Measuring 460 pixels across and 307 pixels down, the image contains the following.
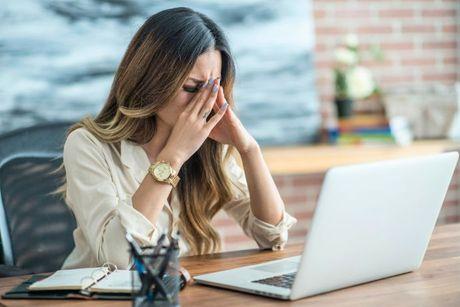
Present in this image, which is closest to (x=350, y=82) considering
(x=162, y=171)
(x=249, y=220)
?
(x=249, y=220)

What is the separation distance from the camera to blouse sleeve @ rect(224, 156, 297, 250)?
79.7 inches

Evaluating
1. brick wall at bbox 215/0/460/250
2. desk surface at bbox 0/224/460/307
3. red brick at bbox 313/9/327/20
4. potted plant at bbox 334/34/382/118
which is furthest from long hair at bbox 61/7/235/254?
red brick at bbox 313/9/327/20

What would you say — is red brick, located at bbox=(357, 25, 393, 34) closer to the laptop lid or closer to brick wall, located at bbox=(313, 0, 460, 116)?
brick wall, located at bbox=(313, 0, 460, 116)

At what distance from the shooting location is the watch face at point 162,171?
6.14ft

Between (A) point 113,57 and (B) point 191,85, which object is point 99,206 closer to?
(B) point 191,85

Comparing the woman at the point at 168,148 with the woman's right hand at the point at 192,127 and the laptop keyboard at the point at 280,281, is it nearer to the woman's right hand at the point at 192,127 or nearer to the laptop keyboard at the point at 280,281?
the woman's right hand at the point at 192,127

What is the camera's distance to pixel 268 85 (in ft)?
12.7

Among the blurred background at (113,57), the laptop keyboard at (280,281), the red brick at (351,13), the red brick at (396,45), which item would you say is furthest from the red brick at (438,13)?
the laptop keyboard at (280,281)

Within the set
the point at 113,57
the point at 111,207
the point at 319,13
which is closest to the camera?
the point at 111,207

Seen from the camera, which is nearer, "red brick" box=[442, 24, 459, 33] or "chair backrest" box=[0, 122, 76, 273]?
"chair backrest" box=[0, 122, 76, 273]

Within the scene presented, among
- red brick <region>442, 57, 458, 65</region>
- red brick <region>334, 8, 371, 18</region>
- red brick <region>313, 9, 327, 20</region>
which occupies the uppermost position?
red brick <region>313, 9, 327, 20</region>

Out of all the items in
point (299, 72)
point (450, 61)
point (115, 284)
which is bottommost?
point (450, 61)

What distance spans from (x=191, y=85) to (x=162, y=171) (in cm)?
24

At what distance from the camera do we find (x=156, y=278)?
1.30 meters
